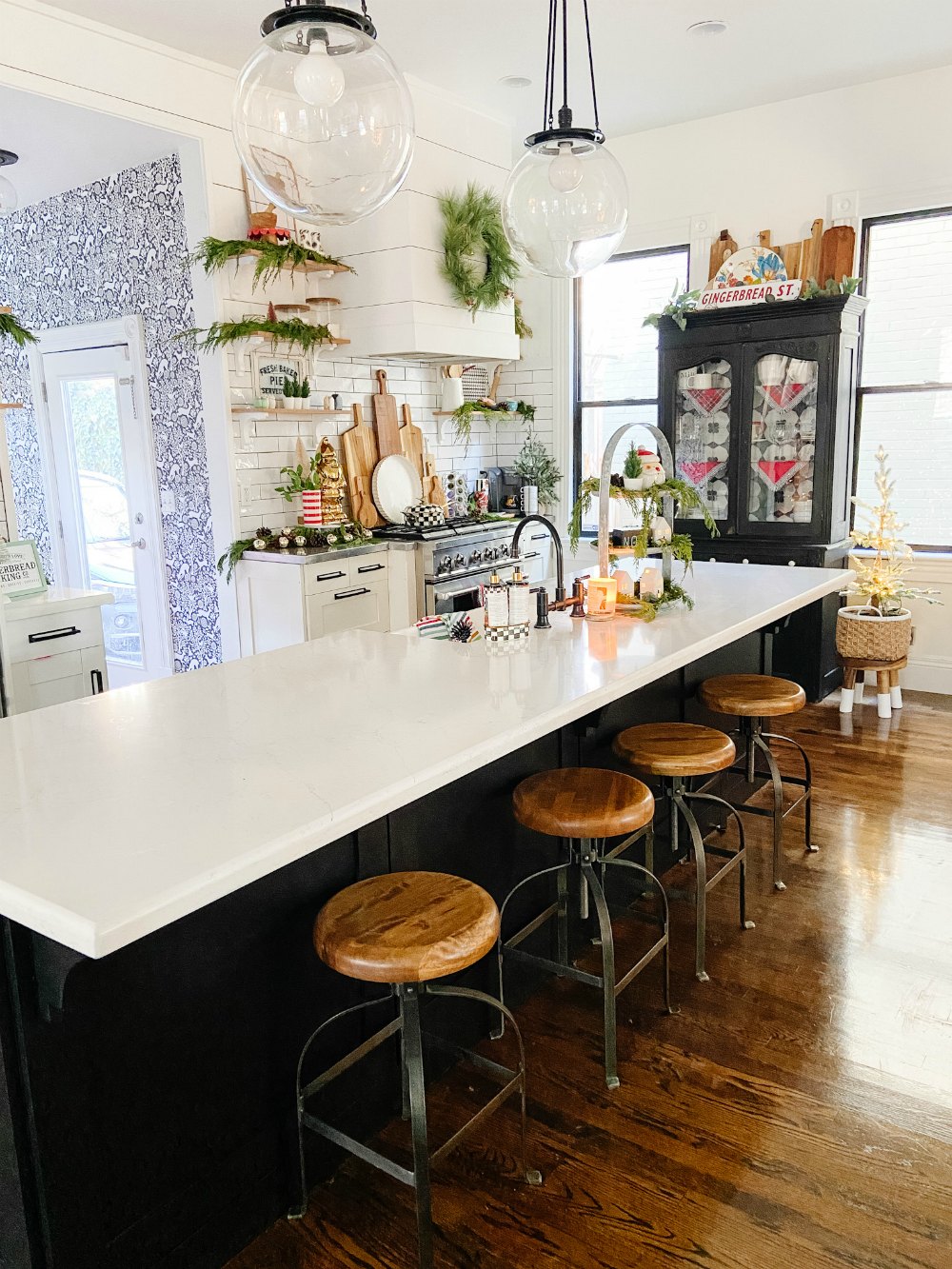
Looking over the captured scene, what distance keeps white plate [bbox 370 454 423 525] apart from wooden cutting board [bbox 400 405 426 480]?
2.0 inches

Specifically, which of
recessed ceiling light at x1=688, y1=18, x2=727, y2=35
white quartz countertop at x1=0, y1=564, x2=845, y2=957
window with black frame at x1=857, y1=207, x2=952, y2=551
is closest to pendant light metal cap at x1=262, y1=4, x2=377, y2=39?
white quartz countertop at x1=0, y1=564, x2=845, y2=957

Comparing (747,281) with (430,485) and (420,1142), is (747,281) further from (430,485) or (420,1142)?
(420,1142)

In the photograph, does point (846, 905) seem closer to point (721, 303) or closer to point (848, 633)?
point (848, 633)

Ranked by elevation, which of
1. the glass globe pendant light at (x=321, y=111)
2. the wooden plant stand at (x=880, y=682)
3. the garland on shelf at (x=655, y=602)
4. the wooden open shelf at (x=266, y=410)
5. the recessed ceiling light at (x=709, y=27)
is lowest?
the wooden plant stand at (x=880, y=682)

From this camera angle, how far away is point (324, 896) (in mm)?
1923

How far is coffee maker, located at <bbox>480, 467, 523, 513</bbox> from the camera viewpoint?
6.51 meters

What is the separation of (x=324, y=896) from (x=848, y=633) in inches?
156

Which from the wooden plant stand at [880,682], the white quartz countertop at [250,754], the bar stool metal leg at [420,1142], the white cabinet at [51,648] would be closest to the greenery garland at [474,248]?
the white cabinet at [51,648]

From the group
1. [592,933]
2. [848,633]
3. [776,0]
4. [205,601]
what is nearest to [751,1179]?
[592,933]

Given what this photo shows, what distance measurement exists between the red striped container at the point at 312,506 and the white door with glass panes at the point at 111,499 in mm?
903

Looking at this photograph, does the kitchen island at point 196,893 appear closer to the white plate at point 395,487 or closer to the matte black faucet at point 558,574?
the matte black faucet at point 558,574

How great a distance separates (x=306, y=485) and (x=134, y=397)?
1.10m

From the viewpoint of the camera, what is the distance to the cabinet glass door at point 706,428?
5469mm

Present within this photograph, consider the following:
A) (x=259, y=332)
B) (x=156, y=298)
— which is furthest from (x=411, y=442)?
(x=156, y=298)
